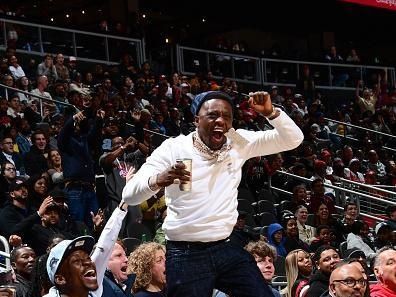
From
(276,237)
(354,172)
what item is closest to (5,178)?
(276,237)

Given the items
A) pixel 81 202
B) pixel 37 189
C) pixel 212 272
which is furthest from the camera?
pixel 81 202

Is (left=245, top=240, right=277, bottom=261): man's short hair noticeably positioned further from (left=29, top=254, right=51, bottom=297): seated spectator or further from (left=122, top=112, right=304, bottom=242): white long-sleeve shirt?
(left=29, top=254, right=51, bottom=297): seated spectator

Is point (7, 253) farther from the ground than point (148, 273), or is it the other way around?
point (148, 273)

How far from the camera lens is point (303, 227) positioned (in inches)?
449

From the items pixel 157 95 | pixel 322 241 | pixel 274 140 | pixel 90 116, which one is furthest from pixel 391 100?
pixel 274 140

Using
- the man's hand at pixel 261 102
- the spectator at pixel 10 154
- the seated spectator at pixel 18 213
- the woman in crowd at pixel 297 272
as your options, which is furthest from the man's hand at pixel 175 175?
the spectator at pixel 10 154

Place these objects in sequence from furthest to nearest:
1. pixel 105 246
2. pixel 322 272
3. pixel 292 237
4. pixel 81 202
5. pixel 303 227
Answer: pixel 303 227 < pixel 292 237 < pixel 81 202 < pixel 322 272 < pixel 105 246

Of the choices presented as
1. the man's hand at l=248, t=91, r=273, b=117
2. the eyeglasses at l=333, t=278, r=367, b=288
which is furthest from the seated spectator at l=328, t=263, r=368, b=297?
the man's hand at l=248, t=91, r=273, b=117

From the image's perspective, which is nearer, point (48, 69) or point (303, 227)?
point (303, 227)

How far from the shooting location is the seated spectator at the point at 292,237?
10.4m

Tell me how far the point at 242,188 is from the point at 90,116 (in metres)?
3.06

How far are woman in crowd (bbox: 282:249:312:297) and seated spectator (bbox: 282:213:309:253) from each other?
2.29 m

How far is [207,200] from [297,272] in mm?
3490

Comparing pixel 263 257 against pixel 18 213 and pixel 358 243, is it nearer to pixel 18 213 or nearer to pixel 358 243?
pixel 18 213
